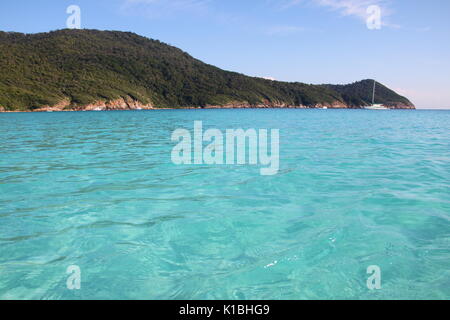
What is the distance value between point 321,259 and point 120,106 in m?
143

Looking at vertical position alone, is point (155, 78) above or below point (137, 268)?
above

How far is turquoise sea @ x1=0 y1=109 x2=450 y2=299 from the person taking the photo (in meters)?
4.17

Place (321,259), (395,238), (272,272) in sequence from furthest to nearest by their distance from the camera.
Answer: (395,238)
(321,259)
(272,272)

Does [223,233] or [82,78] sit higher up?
[82,78]

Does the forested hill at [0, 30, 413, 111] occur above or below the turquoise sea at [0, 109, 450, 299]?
above

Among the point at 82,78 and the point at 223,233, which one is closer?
the point at 223,233

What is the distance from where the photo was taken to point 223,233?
5.88m

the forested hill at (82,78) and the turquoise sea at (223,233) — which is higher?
the forested hill at (82,78)

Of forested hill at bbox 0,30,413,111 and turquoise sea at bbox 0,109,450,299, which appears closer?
turquoise sea at bbox 0,109,450,299

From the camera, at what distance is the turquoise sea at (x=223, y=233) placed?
164 inches

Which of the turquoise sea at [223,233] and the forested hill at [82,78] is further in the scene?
the forested hill at [82,78]
